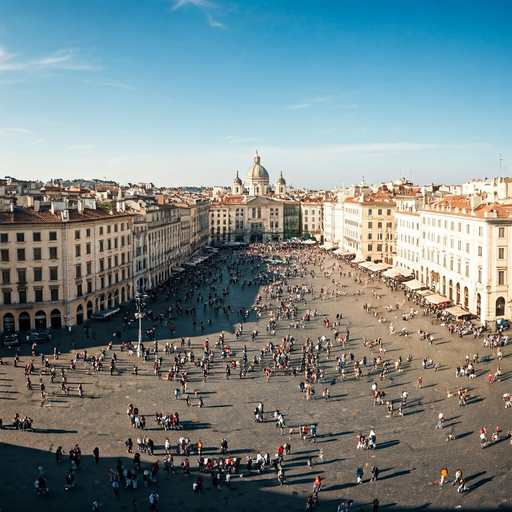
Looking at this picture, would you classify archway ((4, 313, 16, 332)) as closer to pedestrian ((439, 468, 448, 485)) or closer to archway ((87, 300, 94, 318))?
archway ((87, 300, 94, 318))

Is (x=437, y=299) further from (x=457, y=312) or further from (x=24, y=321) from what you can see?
(x=24, y=321)

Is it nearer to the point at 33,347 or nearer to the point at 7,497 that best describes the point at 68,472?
the point at 7,497

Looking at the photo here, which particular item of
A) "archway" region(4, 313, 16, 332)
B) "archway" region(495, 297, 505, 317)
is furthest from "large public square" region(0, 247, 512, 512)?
"archway" region(495, 297, 505, 317)

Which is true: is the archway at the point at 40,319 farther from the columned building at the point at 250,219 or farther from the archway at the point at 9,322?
the columned building at the point at 250,219

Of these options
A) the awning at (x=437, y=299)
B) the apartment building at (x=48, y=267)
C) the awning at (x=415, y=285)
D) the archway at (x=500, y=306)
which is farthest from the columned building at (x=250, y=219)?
the archway at (x=500, y=306)

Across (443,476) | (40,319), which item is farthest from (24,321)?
(443,476)

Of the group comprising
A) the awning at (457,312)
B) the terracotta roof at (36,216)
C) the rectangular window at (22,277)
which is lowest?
the awning at (457,312)
